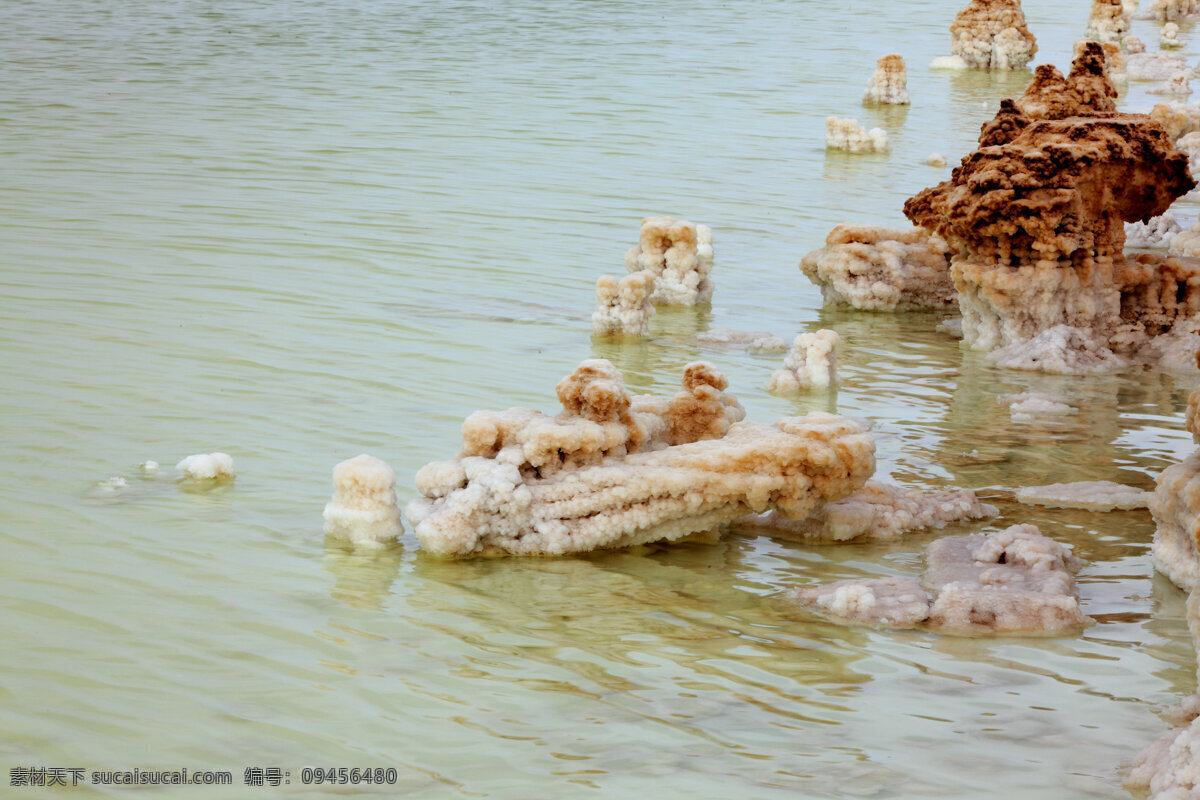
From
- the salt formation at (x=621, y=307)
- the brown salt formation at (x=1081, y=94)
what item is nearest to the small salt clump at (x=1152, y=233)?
the brown salt formation at (x=1081, y=94)

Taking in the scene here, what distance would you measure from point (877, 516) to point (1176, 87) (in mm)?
16502

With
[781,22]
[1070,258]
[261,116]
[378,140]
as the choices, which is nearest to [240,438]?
[1070,258]

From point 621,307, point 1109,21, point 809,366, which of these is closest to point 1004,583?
point 809,366

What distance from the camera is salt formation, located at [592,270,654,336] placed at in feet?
31.2

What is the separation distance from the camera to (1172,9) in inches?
1228

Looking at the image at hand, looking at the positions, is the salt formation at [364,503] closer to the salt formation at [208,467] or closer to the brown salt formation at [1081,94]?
the salt formation at [208,467]

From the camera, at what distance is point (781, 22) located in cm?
3058

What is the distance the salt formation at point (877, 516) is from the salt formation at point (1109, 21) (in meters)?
22.5

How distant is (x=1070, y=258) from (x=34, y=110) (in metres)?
12.5

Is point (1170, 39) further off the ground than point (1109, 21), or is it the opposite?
point (1109, 21)

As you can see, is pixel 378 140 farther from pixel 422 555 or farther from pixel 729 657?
pixel 729 657

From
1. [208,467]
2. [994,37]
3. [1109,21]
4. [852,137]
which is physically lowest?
[208,467]

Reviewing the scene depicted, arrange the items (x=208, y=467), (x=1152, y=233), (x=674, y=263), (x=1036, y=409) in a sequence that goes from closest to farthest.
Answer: (x=208, y=467) < (x=1036, y=409) < (x=674, y=263) < (x=1152, y=233)

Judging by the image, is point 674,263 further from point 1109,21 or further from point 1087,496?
point 1109,21
